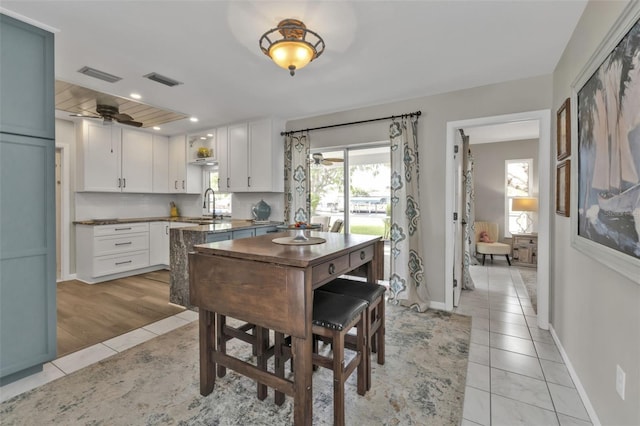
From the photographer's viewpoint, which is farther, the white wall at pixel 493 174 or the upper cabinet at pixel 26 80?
the white wall at pixel 493 174

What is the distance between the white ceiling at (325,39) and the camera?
186 cm

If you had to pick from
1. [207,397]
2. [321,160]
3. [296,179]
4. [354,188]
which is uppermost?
[321,160]

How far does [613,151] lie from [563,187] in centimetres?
106

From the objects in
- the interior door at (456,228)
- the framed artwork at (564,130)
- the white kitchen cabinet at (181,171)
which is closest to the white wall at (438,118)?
the interior door at (456,228)

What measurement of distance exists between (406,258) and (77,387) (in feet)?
→ 10.1

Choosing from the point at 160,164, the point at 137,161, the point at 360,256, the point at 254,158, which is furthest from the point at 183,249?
the point at 160,164

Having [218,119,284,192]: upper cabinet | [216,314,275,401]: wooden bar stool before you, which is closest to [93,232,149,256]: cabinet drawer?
[218,119,284,192]: upper cabinet

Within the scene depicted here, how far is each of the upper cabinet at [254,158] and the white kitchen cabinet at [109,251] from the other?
1.71 m

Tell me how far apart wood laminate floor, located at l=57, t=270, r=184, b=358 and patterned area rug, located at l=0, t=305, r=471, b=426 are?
0.57 meters

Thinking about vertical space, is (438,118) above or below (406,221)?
above

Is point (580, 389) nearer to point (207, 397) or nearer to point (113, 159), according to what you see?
point (207, 397)

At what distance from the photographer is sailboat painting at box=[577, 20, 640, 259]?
1145mm

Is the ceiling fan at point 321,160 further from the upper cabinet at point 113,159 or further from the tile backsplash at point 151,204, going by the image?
the upper cabinet at point 113,159

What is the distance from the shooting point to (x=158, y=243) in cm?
499
